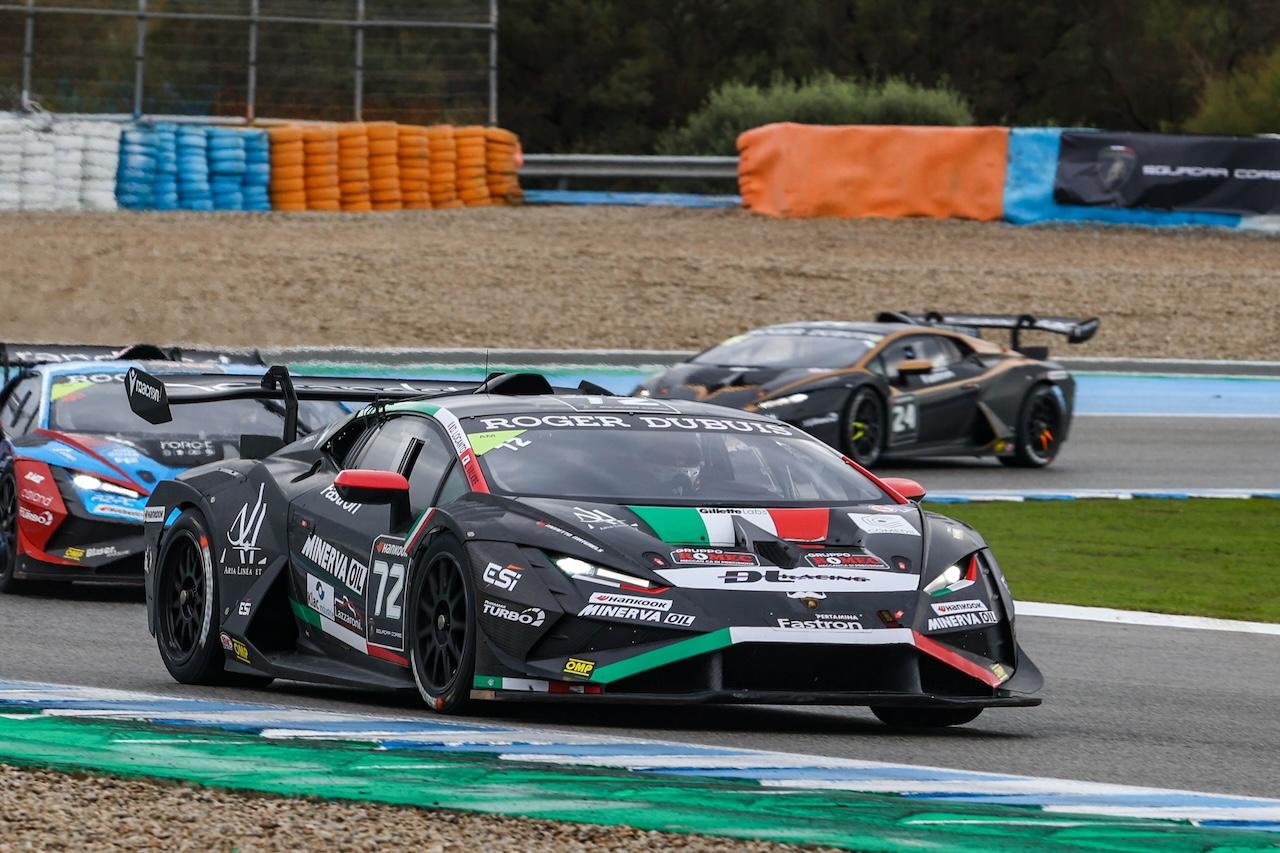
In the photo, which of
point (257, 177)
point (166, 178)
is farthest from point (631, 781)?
point (257, 177)

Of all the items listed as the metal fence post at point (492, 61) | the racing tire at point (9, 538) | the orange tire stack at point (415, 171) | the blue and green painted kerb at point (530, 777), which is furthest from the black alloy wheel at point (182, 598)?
the metal fence post at point (492, 61)

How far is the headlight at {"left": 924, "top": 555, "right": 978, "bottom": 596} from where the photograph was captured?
761 cm

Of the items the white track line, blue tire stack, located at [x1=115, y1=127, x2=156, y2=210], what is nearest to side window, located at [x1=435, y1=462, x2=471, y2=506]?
the white track line

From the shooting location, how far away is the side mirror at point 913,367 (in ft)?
64.5

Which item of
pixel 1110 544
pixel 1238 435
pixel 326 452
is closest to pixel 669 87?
pixel 1238 435

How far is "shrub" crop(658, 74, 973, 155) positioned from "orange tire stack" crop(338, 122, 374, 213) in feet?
29.2

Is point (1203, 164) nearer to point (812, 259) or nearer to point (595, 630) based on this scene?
point (812, 259)

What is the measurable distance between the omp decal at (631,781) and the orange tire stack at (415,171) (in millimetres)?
26160

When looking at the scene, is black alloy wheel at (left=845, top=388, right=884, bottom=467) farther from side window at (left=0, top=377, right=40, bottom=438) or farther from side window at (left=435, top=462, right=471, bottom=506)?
side window at (left=435, top=462, right=471, bottom=506)

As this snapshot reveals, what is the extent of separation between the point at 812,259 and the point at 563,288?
4.02 meters

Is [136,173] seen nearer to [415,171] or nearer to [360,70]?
[360,70]

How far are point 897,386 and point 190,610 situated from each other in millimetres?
11278

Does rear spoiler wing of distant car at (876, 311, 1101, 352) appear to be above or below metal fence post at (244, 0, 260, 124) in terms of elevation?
below

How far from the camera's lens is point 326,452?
9047 mm
